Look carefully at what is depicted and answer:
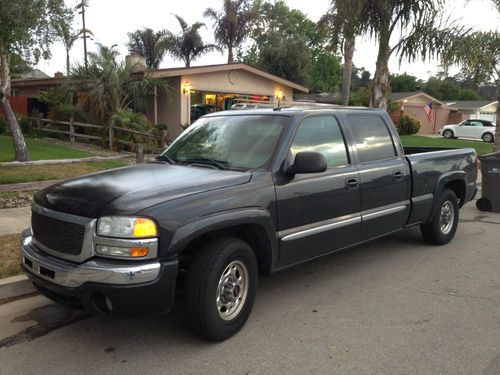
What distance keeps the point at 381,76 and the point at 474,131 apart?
2383 centimetres

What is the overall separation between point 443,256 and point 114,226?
4.33 m

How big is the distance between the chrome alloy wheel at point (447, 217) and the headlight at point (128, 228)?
14.7 feet

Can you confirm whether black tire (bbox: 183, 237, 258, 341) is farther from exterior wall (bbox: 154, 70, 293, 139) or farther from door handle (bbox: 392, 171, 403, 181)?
exterior wall (bbox: 154, 70, 293, 139)

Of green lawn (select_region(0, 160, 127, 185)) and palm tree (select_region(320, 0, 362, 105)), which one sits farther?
palm tree (select_region(320, 0, 362, 105))

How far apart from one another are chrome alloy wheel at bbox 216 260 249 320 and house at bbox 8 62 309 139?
15.1 metres

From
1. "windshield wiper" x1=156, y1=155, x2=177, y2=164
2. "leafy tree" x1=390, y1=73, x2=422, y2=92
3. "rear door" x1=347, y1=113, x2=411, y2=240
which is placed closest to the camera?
"windshield wiper" x1=156, y1=155, x2=177, y2=164

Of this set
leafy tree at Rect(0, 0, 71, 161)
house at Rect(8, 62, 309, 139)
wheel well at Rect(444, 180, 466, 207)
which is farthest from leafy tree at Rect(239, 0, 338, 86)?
wheel well at Rect(444, 180, 466, 207)

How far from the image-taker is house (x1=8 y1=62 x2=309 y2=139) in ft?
63.4

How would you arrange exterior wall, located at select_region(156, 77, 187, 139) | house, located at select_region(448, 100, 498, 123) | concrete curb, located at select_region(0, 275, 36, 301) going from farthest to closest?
house, located at select_region(448, 100, 498, 123) → exterior wall, located at select_region(156, 77, 187, 139) → concrete curb, located at select_region(0, 275, 36, 301)

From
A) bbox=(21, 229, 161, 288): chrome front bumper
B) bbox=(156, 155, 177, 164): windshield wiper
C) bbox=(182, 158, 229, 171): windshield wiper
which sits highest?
bbox=(182, 158, 229, 171): windshield wiper

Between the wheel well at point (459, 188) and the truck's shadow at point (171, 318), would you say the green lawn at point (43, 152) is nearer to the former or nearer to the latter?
the truck's shadow at point (171, 318)

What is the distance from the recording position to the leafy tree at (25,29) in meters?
9.71

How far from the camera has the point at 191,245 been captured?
3.66 meters

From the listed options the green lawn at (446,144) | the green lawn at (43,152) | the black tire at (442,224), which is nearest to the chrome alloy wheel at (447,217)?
the black tire at (442,224)
